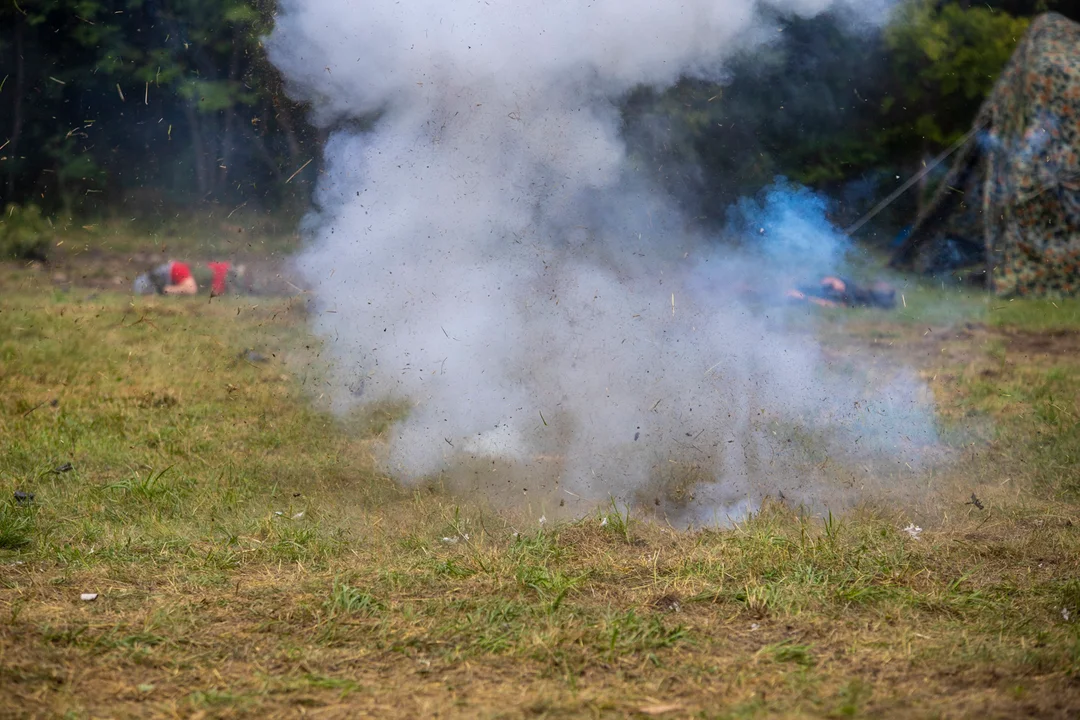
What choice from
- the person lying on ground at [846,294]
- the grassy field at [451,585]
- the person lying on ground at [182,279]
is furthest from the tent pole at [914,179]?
the person lying on ground at [182,279]

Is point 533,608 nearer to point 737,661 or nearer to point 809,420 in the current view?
point 737,661

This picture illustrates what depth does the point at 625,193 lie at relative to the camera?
546cm

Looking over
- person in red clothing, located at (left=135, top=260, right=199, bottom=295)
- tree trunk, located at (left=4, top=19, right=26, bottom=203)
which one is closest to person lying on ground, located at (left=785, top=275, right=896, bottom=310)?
person in red clothing, located at (left=135, top=260, right=199, bottom=295)

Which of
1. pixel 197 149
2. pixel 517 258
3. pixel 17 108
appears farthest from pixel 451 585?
pixel 17 108

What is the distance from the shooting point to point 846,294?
9242 millimetres

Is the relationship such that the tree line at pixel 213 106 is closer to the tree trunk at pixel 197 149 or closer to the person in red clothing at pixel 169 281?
the tree trunk at pixel 197 149

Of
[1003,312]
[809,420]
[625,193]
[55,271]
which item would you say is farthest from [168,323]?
[1003,312]

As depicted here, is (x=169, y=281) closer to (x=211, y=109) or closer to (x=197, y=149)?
(x=197, y=149)

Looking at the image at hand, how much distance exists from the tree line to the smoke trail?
153 centimetres

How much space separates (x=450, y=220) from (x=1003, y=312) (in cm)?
677

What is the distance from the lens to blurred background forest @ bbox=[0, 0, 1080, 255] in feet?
25.0

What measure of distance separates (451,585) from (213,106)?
630cm

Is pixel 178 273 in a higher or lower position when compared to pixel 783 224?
lower

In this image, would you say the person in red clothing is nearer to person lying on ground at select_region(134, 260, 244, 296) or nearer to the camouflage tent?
person lying on ground at select_region(134, 260, 244, 296)
